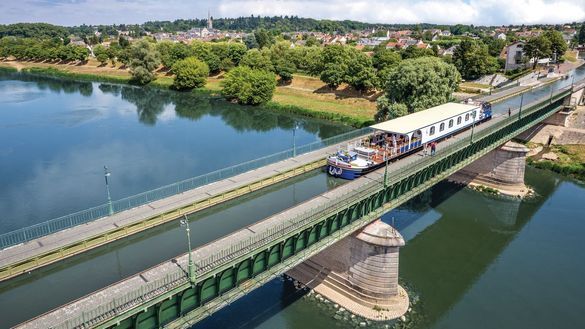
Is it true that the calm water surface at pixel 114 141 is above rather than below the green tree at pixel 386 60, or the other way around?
below

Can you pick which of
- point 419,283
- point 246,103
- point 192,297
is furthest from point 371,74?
point 192,297

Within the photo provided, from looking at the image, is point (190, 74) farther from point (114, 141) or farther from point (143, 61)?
point (114, 141)

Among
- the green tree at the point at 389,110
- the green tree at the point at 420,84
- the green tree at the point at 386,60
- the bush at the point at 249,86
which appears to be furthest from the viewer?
the green tree at the point at 386,60

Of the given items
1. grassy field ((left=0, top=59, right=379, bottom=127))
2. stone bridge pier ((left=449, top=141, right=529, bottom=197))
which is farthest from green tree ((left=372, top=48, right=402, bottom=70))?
stone bridge pier ((left=449, top=141, right=529, bottom=197))

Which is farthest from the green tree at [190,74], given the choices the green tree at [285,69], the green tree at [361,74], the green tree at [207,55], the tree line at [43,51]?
the tree line at [43,51]

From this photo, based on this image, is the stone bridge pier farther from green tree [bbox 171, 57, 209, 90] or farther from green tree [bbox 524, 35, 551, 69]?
green tree [bbox 171, 57, 209, 90]

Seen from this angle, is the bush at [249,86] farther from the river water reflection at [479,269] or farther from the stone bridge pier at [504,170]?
the stone bridge pier at [504,170]
